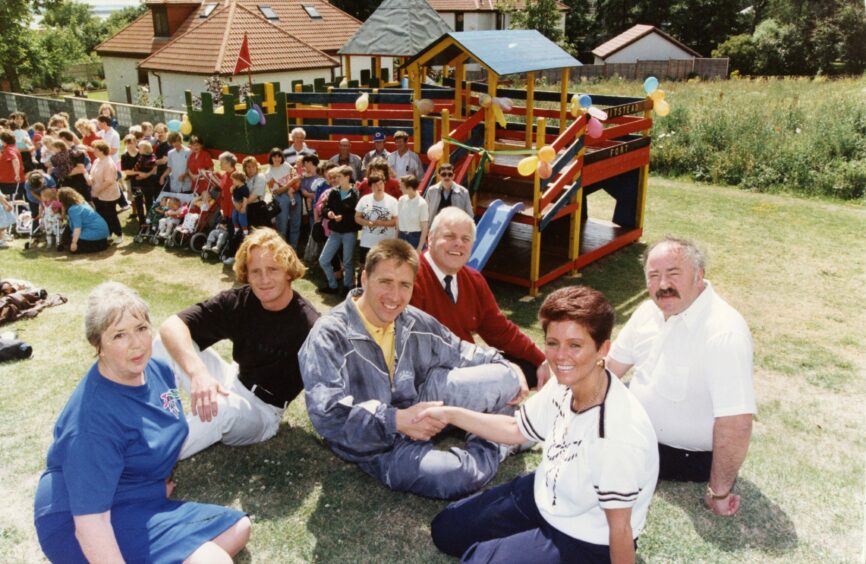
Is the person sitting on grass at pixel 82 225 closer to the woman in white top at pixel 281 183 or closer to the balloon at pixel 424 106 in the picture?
the woman in white top at pixel 281 183

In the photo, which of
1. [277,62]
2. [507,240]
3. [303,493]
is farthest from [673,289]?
[277,62]

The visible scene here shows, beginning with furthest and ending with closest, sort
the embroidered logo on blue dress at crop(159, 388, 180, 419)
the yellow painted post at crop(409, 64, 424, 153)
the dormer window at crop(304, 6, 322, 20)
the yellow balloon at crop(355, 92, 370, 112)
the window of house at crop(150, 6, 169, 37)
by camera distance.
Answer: the dormer window at crop(304, 6, 322, 20) → the window of house at crop(150, 6, 169, 37) → the yellow balloon at crop(355, 92, 370, 112) → the yellow painted post at crop(409, 64, 424, 153) → the embroidered logo on blue dress at crop(159, 388, 180, 419)

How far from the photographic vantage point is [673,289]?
3.96 meters

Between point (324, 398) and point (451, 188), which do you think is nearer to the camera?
point (324, 398)

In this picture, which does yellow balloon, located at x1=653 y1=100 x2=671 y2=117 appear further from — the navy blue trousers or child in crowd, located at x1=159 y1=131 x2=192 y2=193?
the navy blue trousers

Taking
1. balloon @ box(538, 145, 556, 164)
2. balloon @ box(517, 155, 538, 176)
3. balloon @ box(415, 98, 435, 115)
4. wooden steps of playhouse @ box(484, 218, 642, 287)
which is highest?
balloon @ box(415, 98, 435, 115)

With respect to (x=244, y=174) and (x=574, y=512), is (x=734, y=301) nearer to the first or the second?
(x=574, y=512)

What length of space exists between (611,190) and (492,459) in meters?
8.07

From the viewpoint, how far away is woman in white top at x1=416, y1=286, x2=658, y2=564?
2.73m

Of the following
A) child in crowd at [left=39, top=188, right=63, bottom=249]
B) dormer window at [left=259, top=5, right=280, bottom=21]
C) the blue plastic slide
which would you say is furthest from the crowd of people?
dormer window at [left=259, top=5, right=280, bottom=21]

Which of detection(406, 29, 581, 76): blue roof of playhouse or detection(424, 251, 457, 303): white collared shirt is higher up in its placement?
detection(406, 29, 581, 76): blue roof of playhouse

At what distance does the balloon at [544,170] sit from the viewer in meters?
8.30

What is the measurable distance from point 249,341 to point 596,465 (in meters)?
2.59

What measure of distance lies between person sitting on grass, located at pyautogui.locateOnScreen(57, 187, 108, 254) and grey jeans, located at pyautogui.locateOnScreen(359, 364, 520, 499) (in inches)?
322
